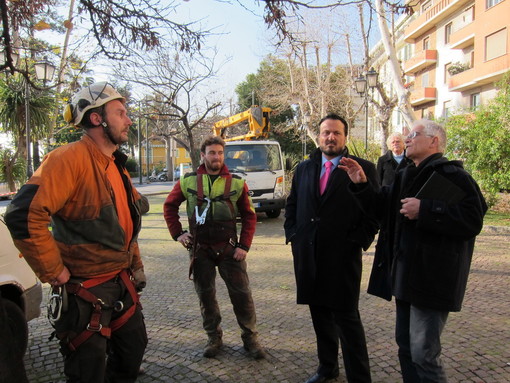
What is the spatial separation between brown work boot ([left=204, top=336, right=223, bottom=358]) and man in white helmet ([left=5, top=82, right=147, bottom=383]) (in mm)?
1175

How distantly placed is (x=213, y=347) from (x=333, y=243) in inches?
58.1

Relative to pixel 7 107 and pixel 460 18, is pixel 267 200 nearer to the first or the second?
pixel 7 107

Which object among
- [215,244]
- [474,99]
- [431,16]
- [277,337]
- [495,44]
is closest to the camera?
Result: [215,244]

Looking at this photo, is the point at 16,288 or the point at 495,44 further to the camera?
the point at 495,44

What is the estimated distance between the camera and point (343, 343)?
2.98m

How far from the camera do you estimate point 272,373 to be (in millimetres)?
3281

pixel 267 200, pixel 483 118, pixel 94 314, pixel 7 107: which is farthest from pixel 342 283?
pixel 7 107

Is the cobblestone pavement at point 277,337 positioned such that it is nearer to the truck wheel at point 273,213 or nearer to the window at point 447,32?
the truck wheel at point 273,213

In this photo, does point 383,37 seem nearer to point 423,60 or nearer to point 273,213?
point 273,213

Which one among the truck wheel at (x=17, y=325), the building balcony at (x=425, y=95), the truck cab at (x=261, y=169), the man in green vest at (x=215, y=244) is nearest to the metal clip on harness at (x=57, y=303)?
the truck wheel at (x=17, y=325)

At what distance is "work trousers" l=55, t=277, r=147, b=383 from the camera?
85.1 inches

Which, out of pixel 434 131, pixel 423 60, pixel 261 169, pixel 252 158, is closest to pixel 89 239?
pixel 434 131

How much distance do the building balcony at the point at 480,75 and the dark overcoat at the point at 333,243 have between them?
79.3 feet

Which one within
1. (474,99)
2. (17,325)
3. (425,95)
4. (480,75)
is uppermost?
(480,75)
